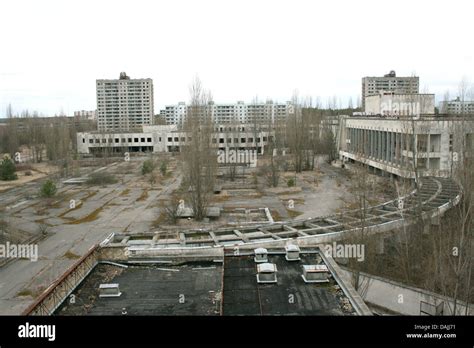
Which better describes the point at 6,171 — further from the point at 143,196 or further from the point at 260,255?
the point at 260,255

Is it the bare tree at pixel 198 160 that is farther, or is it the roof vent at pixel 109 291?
the bare tree at pixel 198 160

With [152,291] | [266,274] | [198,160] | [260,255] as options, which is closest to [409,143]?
[198,160]

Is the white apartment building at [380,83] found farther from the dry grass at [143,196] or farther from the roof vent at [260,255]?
the roof vent at [260,255]

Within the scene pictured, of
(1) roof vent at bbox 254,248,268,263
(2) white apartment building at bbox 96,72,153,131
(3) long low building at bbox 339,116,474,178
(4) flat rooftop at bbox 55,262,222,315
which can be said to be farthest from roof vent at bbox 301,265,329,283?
(2) white apartment building at bbox 96,72,153,131

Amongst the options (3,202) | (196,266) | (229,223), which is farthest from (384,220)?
(3,202)

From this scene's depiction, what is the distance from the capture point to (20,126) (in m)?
40.8

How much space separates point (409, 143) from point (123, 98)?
45666 millimetres

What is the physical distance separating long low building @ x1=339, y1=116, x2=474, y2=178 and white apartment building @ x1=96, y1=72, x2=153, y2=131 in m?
36.0

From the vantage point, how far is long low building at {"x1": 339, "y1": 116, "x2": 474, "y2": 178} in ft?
50.3

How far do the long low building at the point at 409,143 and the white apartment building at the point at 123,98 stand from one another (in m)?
36.0

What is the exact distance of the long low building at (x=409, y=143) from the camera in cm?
1533

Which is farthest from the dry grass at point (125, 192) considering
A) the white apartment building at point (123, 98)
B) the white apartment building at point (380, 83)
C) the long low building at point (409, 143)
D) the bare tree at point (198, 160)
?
the white apartment building at point (123, 98)
